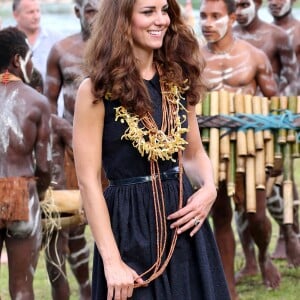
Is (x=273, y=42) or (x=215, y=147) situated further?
(x=273, y=42)

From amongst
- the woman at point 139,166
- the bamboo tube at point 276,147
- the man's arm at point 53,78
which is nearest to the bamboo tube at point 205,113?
the bamboo tube at point 276,147

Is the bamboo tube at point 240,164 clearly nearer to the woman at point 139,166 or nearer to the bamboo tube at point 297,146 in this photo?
the bamboo tube at point 297,146

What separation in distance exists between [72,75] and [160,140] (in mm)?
3991

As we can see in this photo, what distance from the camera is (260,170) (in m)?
7.68

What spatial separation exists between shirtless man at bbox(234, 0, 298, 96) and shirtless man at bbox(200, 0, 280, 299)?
1.25 metres

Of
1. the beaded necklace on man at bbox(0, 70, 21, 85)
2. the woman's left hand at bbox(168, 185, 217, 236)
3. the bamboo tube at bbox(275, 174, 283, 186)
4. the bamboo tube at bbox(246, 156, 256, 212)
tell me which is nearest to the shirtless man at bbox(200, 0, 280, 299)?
the bamboo tube at bbox(275, 174, 283, 186)

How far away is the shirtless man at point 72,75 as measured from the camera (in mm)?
8461

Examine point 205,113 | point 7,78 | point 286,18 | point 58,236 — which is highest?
point 286,18

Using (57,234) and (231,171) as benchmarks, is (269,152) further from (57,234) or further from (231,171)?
(57,234)

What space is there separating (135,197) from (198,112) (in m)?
2.92

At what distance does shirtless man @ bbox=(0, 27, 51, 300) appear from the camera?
6.72 m

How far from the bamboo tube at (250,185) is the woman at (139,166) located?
2751mm

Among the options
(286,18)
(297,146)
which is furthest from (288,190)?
(286,18)

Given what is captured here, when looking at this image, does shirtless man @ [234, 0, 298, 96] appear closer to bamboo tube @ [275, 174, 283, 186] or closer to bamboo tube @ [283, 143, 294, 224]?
bamboo tube @ [275, 174, 283, 186]
